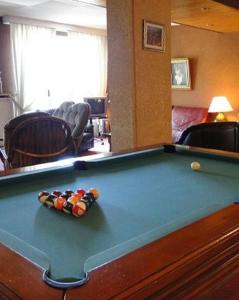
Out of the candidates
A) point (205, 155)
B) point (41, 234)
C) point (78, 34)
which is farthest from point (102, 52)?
point (41, 234)

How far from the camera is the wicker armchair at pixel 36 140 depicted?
362 centimetres

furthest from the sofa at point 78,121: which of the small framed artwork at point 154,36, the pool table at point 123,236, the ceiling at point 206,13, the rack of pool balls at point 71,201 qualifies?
the rack of pool balls at point 71,201

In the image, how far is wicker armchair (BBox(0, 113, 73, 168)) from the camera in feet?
11.9

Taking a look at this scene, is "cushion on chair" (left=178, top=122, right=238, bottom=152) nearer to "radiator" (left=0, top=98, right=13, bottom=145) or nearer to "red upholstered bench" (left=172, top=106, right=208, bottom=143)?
"red upholstered bench" (left=172, top=106, right=208, bottom=143)

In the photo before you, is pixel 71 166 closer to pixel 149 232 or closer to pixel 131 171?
pixel 131 171

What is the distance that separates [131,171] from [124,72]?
161 cm

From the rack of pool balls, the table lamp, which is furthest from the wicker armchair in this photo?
the table lamp

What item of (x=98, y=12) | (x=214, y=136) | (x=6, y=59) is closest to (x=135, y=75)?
(x=214, y=136)

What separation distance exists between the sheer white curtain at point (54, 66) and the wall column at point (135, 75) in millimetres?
4613

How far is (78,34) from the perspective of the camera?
8352 millimetres

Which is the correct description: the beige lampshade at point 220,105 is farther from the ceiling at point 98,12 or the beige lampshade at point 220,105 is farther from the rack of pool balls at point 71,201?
the rack of pool balls at point 71,201

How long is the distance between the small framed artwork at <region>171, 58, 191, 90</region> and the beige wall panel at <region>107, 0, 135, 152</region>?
3.68m

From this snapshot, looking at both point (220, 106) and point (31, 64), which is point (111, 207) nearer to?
point (220, 106)

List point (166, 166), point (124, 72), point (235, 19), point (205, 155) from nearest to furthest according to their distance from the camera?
point (166, 166), point (205, 155), point (124, 72), point (235, 19)
